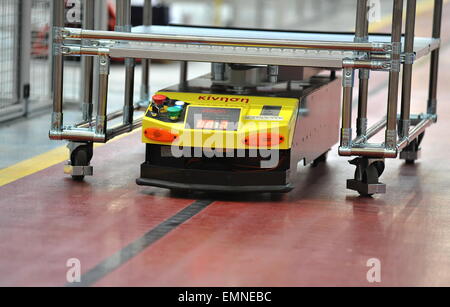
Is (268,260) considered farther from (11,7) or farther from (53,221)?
(11,7)

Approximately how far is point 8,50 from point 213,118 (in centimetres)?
353

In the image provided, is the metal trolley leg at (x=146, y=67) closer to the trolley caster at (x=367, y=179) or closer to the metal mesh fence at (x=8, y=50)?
the metal mesh fence at (x=8, y=50)

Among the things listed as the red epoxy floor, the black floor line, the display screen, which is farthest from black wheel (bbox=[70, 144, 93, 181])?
the black floor line

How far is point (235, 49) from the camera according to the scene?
6590 mm

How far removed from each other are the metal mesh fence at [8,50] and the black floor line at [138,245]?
3.60 meters

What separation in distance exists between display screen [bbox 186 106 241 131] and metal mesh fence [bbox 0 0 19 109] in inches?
131

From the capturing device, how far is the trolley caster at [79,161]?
703cm

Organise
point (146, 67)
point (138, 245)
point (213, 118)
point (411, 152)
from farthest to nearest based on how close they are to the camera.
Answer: point (146, 67) → point (411, 152) → point (213, 118) → point (138, 245)

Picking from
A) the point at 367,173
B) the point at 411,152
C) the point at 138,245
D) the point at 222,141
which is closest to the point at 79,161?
the point at 222,141

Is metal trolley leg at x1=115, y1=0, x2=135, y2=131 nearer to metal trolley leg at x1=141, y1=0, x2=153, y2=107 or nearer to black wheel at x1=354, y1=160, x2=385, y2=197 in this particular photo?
metal trolley leg at x1=141, y1=0, x2=153, y2=107

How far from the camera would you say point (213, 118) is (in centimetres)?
654

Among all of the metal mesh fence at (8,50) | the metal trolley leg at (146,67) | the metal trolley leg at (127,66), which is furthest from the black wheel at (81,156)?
the metal mesh fence at (8,50)

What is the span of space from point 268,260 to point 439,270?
86 cm

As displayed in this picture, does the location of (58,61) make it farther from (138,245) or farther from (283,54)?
(138,245)
